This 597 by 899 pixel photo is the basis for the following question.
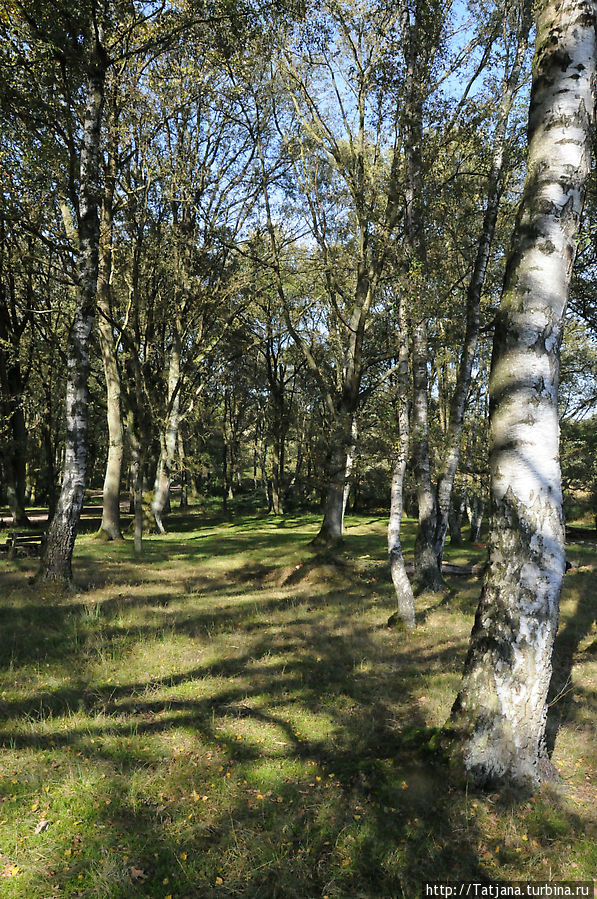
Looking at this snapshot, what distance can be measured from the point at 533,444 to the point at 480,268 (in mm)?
10039

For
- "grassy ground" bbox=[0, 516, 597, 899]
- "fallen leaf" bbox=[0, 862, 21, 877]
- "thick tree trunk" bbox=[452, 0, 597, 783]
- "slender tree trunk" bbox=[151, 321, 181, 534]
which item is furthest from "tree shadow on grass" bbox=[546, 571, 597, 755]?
"slender tree trunk" bbox=[151, 321, 181, 534]

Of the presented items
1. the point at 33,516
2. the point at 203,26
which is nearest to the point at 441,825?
the point at 203,26

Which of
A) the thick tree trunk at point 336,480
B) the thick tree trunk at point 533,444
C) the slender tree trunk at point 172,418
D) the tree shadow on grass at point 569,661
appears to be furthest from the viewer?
the slender tree trunk at point 172,418

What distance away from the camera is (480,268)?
1315 cm

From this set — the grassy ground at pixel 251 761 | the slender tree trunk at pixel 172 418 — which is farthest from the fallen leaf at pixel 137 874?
the slender tree trunk at pixel 172 418

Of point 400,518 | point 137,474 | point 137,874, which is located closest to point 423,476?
point 400,518

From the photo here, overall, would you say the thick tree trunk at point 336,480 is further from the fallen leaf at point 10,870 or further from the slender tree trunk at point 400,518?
the fallen leaf at point 10,870

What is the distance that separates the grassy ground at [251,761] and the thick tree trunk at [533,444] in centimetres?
68

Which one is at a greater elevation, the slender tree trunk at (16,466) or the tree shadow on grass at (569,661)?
the slender tree trunk at (16,466)

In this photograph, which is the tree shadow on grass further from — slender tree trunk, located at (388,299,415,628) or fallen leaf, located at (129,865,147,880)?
fallen leaf, located at (129,865,147,880)

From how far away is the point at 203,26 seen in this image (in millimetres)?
14289

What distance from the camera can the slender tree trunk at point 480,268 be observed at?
1262 centimetres

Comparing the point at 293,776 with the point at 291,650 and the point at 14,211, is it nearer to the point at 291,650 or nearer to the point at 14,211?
the point at 291,650

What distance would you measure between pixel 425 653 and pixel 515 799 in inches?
173
